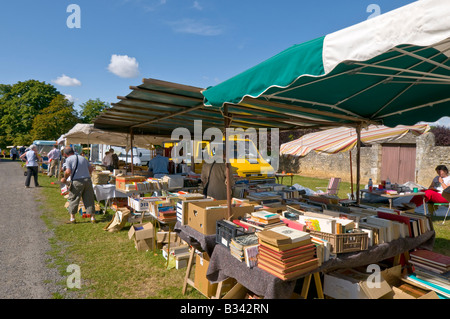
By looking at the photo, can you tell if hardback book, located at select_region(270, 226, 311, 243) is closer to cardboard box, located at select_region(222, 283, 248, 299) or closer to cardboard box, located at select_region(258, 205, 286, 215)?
cardboard box, located at select_region(222, 283, 248, 299)

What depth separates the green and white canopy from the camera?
156 centimetres

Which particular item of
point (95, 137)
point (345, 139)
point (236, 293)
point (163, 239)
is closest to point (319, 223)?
point (236, 293)

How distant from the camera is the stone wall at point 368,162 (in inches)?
555

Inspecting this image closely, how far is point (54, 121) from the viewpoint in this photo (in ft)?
111

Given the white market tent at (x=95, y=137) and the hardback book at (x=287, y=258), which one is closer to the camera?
the hardback book at (x=287, y=258)

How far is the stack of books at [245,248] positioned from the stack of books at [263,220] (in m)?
0.25

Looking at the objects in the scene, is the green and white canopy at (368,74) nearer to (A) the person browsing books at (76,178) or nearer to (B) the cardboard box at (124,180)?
(B) the cardboard box at (124,180)

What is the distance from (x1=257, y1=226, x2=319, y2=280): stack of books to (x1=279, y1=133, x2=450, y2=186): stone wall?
49.6ft

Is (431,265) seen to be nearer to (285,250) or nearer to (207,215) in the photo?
(285,250)

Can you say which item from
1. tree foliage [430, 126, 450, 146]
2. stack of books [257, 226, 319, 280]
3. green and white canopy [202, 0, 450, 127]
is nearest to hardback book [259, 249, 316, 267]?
stack of books [257, 226, 319, 280]

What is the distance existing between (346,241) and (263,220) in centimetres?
88

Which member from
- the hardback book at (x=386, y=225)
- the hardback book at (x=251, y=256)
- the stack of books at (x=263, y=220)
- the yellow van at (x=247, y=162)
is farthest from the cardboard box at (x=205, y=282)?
the yellow van at (x=247, y=162)
